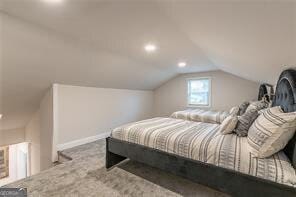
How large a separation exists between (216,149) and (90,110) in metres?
2.80

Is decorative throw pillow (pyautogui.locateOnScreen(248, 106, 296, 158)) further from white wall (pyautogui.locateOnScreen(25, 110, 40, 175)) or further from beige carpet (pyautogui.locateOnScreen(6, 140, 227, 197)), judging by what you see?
white wall (pyautogui.locateOnScreen(25, 110, 40, 175))

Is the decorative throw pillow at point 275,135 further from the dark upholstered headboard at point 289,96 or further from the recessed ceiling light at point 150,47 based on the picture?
the recessed ceiling light at point 150,47

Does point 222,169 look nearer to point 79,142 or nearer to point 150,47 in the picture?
point 150,47

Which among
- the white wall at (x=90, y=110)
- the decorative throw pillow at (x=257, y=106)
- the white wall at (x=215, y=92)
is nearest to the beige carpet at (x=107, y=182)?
the white wall at (x=90, y=110)

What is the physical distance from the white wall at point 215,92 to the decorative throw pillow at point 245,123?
283 cm

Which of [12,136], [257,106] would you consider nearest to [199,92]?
[257,106]

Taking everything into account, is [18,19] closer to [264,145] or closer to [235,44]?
[235,44]

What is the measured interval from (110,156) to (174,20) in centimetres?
200

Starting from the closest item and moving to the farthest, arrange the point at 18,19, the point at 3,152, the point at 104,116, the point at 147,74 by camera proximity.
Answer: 1. the point at 18,19
2. the point at 104,116
3. the point at 147,74
4. the point at 3,152

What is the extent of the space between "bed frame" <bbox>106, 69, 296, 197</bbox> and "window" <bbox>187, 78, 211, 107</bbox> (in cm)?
310

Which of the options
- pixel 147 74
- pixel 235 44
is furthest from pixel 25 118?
pixel 235 44

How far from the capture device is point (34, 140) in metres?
3.60

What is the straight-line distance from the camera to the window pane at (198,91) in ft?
17.0

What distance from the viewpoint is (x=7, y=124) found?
3.40 metres
